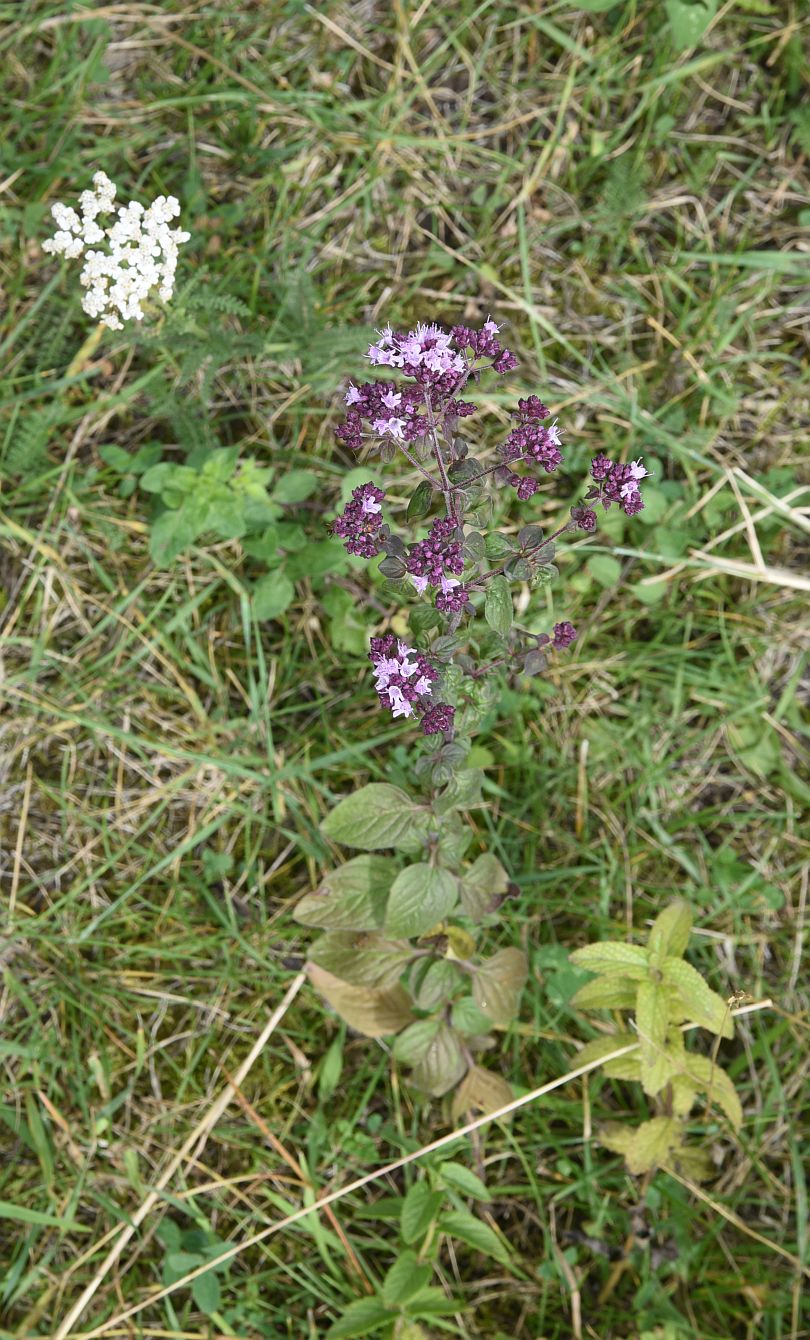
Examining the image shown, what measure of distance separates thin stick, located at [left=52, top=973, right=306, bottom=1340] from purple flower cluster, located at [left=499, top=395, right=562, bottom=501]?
2207 millimetres

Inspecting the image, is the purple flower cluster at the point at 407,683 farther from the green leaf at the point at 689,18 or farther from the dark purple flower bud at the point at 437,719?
the green leaf at the point at 689,18

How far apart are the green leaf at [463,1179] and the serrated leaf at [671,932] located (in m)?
1.02

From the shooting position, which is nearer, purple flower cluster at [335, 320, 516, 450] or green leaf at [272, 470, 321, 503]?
purple flower cluster at [335, 320, 516, 450]

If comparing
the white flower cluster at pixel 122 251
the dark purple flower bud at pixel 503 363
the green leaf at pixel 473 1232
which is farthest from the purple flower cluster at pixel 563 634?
the green leaf at pixel 473 1232

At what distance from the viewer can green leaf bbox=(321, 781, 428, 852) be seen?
10.4 feet

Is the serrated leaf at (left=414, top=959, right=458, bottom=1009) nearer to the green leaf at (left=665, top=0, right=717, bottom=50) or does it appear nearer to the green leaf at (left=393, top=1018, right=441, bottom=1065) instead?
the green leaf at (left=393, top=1018, right=441, bottom=1065)

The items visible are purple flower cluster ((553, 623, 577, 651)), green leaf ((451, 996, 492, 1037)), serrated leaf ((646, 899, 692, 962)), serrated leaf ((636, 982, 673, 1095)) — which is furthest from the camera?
green leaf ((451, 996, 492, 1037))

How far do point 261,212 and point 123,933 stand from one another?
2.94m

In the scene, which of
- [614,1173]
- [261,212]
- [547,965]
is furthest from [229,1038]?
[261,212]

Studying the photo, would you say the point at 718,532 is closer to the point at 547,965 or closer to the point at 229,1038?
the point at 547,965

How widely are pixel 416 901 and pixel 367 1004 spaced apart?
0.77 metres

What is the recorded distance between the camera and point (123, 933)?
4016 millimetres

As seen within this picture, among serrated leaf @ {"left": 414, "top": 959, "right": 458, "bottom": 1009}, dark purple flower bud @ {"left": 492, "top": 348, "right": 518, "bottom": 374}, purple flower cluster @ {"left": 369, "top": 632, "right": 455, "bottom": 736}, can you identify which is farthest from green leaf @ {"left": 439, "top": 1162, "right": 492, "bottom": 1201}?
dark purple flower bud @ {"left": 492, "top": 348, "right": 518, "bottom": 374}

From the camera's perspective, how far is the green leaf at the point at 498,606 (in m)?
2.63
